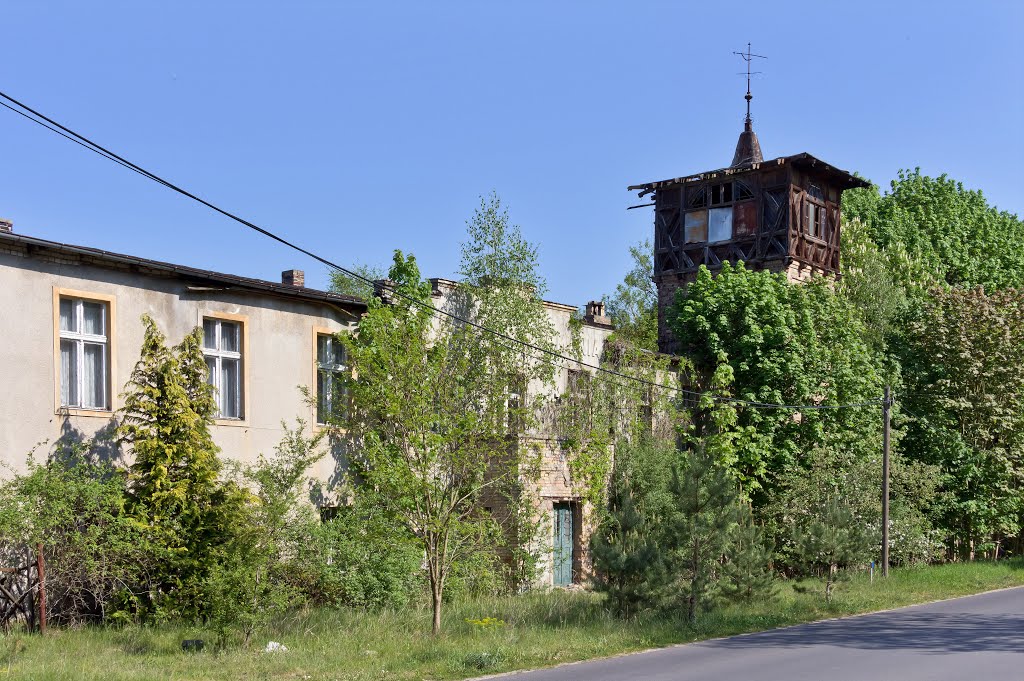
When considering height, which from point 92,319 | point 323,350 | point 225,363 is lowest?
point 225,363

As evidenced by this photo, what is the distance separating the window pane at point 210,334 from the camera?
2106cm

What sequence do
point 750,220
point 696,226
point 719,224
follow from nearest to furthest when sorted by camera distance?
point 750,220
point 719,224
point 696,226

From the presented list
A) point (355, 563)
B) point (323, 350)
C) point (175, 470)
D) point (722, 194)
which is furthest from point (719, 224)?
point (175, 470)

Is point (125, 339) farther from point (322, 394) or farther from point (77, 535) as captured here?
point (322, 394)

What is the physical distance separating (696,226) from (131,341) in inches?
1076

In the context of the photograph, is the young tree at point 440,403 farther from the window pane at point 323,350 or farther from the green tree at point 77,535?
the green tree at point 77,535

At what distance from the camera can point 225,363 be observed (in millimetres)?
21547

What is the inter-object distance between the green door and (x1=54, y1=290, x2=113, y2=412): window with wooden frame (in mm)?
11887

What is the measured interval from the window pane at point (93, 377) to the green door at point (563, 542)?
11.8 meters

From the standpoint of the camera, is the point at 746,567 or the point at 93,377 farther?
the point at 746,567

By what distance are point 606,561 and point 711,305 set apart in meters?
14.9

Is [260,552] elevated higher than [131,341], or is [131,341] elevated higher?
[131,341]

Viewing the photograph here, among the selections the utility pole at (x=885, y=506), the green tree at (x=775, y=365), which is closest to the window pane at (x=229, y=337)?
the green tree at (x=775, y=365)

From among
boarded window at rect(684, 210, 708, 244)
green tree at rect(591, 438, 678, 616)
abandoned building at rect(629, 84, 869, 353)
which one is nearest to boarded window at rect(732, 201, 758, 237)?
abandoned building at rect(629, 84, 869, 353)
